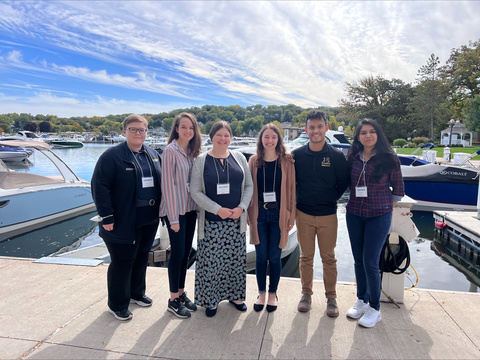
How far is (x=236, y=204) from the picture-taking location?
2842 millimetres

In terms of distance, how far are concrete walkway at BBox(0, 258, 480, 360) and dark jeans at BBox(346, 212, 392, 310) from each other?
Answer: 11.2 inches

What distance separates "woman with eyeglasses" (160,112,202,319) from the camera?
2.76 m

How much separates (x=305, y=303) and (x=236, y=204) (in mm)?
1210

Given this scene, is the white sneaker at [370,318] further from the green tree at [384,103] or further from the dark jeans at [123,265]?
the green tree at [384,103]

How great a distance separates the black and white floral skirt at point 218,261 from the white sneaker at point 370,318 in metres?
1.14

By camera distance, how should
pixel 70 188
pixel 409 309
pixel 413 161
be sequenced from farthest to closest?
pixel 413 161
pixel 70 188
pixel 409 309

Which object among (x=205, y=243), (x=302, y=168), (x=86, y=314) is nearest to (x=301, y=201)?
(x=302, y=168)

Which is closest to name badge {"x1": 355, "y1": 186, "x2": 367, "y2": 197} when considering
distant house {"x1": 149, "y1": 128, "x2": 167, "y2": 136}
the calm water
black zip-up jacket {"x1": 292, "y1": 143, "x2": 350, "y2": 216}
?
black zip-up jacket {"x1": 292, "y1": 143, "x2": 350, "y2": 216}

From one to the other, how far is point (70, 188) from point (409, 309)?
9567mm

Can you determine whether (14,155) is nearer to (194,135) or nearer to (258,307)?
(194,135)

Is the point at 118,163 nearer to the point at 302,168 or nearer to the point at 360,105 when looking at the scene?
the point at 302,168

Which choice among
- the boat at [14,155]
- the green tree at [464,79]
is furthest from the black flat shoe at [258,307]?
the green tree at [464,79]

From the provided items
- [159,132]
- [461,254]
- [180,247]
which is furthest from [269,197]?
[159,132]

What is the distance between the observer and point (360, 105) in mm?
43812
